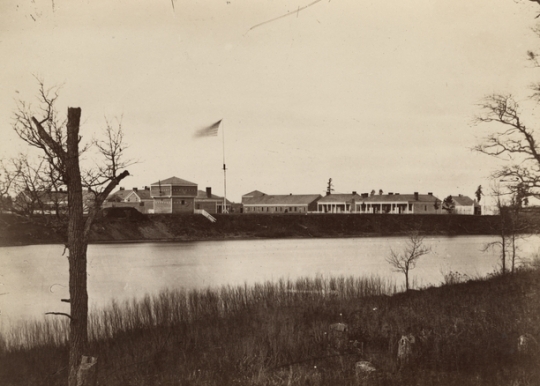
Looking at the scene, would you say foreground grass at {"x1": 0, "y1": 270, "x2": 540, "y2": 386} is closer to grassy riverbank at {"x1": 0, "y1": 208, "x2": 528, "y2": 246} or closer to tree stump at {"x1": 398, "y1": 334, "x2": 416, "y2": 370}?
tree stump at {"x1": 398, "y1": 334, "x2": 416, "y2": 370}

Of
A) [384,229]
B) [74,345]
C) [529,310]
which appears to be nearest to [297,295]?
[529,310]

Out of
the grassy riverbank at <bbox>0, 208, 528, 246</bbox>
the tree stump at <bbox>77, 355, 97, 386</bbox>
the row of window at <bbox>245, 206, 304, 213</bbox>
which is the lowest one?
the tree stump at <bbox>77, 355, 97, 386</bbox>

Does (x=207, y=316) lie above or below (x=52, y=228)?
below

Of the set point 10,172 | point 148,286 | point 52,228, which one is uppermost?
point 10,172

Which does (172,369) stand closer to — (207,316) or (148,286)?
(207,316)

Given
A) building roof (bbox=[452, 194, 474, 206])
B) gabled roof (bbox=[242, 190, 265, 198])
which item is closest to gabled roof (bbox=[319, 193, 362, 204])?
gabled roof (bbox=[242, 190, 265, 198])

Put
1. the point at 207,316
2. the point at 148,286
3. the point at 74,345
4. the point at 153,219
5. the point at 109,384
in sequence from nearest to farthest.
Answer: the point at 74,345 < the point at 109,384 < the point at 207,316 < the point at 148,286 < the point at 153,219

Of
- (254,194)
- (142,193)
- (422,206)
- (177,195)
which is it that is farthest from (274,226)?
(254,194)

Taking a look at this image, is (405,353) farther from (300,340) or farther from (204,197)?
(204,197)
